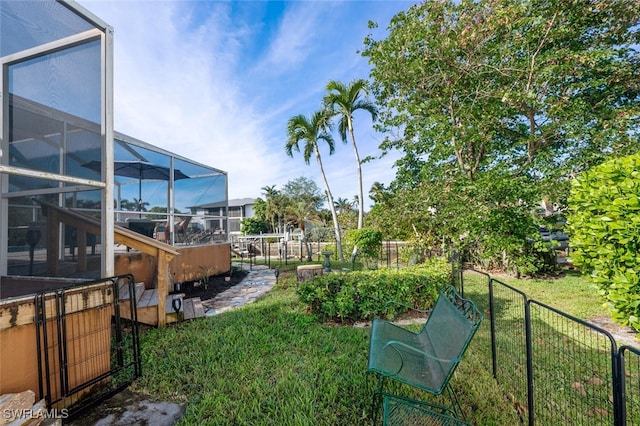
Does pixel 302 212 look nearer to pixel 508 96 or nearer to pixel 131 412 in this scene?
pixel 508 96

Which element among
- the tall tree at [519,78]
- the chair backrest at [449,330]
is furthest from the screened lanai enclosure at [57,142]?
the tall tree at [519,78]

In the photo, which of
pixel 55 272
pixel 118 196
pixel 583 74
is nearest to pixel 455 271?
pixel 55 272

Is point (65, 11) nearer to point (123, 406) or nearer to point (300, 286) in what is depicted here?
point (123, 406)

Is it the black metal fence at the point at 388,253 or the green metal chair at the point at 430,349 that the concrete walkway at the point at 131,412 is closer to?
the green metal chair at the point at 430,349

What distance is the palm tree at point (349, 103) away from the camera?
11.6 meters

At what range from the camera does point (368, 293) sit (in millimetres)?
4195

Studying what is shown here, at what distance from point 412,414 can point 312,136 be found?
12.4 meters

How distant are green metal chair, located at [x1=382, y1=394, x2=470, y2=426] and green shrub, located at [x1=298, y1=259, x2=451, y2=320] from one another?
216cm

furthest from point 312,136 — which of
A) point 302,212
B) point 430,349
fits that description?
point 302,212

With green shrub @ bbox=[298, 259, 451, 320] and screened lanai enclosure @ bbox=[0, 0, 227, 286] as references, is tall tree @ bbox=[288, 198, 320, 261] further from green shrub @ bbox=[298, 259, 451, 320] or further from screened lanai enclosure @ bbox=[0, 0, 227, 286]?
screened lanai enclosure @ bbox=[0, 0, 227, 286]

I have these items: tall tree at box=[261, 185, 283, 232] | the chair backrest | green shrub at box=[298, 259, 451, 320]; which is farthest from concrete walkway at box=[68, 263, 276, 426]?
tall tree at box=[261, 185, 283, 232]

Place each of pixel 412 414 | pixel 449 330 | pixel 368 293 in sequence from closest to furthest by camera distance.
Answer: pixel 412 414
pixel 449 330
pixel 368 293

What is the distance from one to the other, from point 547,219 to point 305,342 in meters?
6.83

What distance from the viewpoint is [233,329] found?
154 inches
